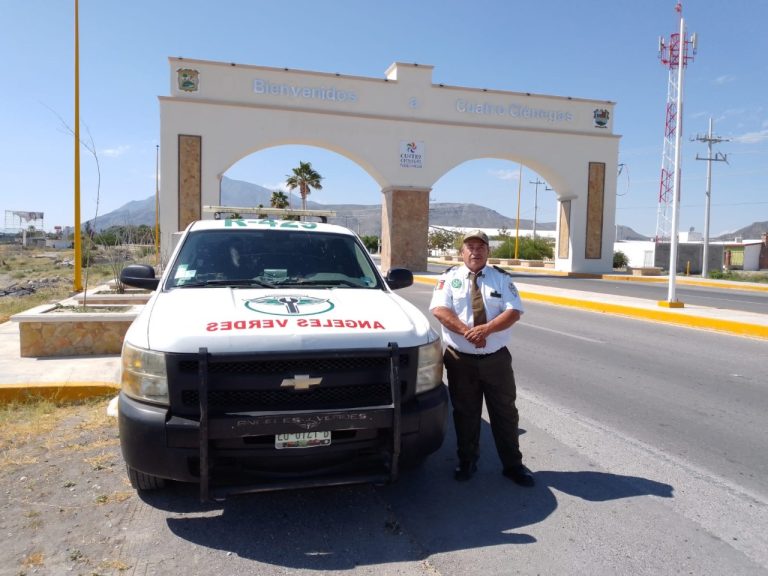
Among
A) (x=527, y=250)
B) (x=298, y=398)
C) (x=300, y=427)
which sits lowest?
(x=300, y=427)

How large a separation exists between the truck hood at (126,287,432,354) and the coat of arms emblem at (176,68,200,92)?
24.9 metres

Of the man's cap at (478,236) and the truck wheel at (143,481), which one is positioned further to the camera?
the man's cap at (478,236)

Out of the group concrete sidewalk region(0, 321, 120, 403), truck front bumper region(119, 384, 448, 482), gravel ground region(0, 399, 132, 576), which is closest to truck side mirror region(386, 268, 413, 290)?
truck front bumper region(119, 384, 448, 482)

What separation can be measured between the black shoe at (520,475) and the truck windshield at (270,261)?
1.68 metres

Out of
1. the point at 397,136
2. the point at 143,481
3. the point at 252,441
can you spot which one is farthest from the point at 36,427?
the point at 397,136

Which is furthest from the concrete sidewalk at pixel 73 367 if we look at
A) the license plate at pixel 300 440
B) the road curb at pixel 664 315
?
→ the license plate at pixel 300 440

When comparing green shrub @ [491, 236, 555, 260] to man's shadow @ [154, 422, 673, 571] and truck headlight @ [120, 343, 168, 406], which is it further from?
truck headlight @ [120, 343, 168, 406]

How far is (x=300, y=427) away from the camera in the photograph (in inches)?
132

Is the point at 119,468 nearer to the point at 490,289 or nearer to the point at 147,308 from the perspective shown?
the point at 147,308

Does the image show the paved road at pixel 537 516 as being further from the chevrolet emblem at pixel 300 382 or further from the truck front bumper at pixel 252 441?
the chevrolet emblem at pixel 300 382

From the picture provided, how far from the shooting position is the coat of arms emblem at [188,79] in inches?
1048

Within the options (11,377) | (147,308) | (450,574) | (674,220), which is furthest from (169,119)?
(450,574)

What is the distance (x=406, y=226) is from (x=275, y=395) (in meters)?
27.6

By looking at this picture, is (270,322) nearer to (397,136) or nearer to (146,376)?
(146,376)
